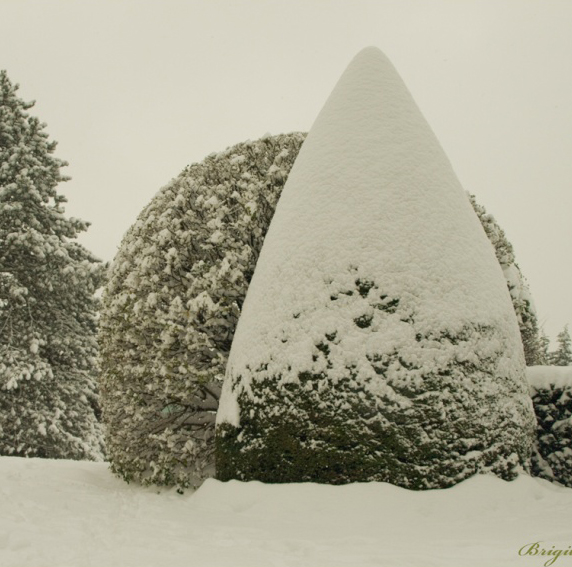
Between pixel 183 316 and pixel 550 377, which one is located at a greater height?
pixel 183 316

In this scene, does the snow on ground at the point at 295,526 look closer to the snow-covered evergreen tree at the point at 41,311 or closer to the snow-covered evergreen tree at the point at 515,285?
the snow-covered evergreen tree at the point at 515,285

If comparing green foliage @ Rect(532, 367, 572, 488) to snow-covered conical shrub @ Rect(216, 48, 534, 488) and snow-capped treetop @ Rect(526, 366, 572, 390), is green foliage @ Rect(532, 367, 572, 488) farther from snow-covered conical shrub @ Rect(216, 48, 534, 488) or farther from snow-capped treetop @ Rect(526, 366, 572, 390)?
snow-covered conical shrub @ Rect(216, 48, 534, 488)

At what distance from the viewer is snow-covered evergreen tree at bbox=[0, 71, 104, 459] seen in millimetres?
15039

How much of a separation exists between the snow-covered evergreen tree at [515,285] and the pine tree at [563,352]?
63.1ft

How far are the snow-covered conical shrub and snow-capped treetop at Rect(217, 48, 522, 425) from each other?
0.02 metres

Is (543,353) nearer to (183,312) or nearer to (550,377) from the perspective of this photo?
(550,377)

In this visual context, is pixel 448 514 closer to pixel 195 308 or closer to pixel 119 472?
pixel 195 308

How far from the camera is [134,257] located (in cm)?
874

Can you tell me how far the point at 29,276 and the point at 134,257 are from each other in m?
9.13

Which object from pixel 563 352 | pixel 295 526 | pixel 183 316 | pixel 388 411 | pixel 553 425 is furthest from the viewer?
pixel 563 352

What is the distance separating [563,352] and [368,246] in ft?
89.2

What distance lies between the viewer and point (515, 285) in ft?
35.1

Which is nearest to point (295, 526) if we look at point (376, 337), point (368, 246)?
point (376, 337)

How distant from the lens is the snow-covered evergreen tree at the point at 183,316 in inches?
295
